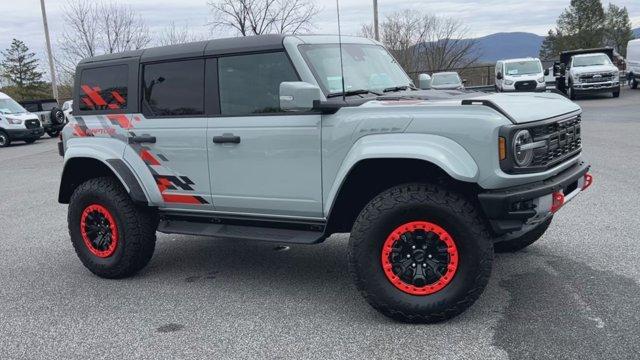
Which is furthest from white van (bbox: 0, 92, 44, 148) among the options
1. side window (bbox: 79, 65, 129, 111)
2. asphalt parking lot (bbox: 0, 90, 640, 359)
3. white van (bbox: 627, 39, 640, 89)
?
white van (bbox: 627, 39, 640, 89)

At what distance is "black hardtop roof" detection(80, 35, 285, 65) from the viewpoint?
4602 mm

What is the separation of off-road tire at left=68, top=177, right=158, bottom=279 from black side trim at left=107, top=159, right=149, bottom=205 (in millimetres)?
179

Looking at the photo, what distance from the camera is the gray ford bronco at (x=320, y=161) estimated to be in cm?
379

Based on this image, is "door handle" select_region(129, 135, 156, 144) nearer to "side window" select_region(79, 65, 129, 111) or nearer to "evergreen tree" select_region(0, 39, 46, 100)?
"side window" select_region(79, 65, 129, 111)

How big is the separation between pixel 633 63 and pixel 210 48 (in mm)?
30096

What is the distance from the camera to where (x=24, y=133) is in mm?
22984

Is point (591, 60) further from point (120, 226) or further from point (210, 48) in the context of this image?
point (120, 226)

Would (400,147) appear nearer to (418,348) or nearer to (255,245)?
(418,348)

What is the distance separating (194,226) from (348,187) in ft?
4.90

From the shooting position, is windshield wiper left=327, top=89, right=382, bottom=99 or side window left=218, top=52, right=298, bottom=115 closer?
windshield wiper left=327, top=89, right=382, bottom=99

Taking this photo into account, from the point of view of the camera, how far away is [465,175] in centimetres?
369

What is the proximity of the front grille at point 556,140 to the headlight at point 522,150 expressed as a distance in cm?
5

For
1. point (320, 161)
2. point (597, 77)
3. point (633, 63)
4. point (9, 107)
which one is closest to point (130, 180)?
point (320, 161)

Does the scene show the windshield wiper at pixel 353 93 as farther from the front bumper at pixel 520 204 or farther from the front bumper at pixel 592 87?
the front bumper at pixel 592 87
